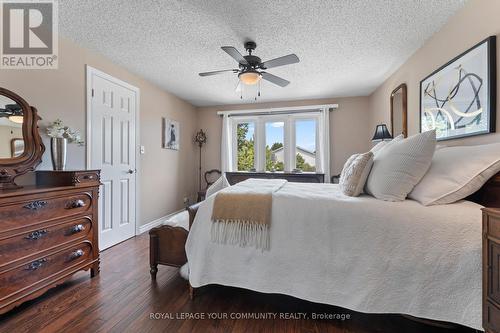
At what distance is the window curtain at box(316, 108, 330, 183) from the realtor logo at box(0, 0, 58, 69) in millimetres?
4013

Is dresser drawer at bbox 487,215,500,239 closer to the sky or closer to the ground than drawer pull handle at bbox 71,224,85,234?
closer to the sky

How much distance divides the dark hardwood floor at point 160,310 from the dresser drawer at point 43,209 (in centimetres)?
63

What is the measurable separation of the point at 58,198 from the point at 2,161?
1.56ft

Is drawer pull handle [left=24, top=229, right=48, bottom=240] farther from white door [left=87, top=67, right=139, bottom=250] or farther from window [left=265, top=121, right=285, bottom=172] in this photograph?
window [left=265, top=121, right=285, bottom=172]

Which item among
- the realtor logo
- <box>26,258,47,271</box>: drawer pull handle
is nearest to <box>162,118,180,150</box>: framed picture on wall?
the realtor logo

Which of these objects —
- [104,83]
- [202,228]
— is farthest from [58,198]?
[104,83]

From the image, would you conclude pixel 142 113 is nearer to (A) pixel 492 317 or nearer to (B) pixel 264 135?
(B) pixel 264 135

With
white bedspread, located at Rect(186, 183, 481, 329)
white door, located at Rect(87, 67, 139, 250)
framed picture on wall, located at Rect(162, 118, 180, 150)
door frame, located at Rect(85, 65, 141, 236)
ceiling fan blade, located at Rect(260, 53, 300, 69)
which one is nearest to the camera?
white bedspread, located at Rect(186, 183, 481, 329)

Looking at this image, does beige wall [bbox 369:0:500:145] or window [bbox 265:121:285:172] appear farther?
window [bbox 265:121:285:172]

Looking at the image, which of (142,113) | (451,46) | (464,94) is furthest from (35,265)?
(451,46)

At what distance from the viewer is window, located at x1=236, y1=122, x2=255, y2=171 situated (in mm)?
4922

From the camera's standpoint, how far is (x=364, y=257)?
1349 millimetres

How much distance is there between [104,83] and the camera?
2791 mm

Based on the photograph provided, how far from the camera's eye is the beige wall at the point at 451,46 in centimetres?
160
